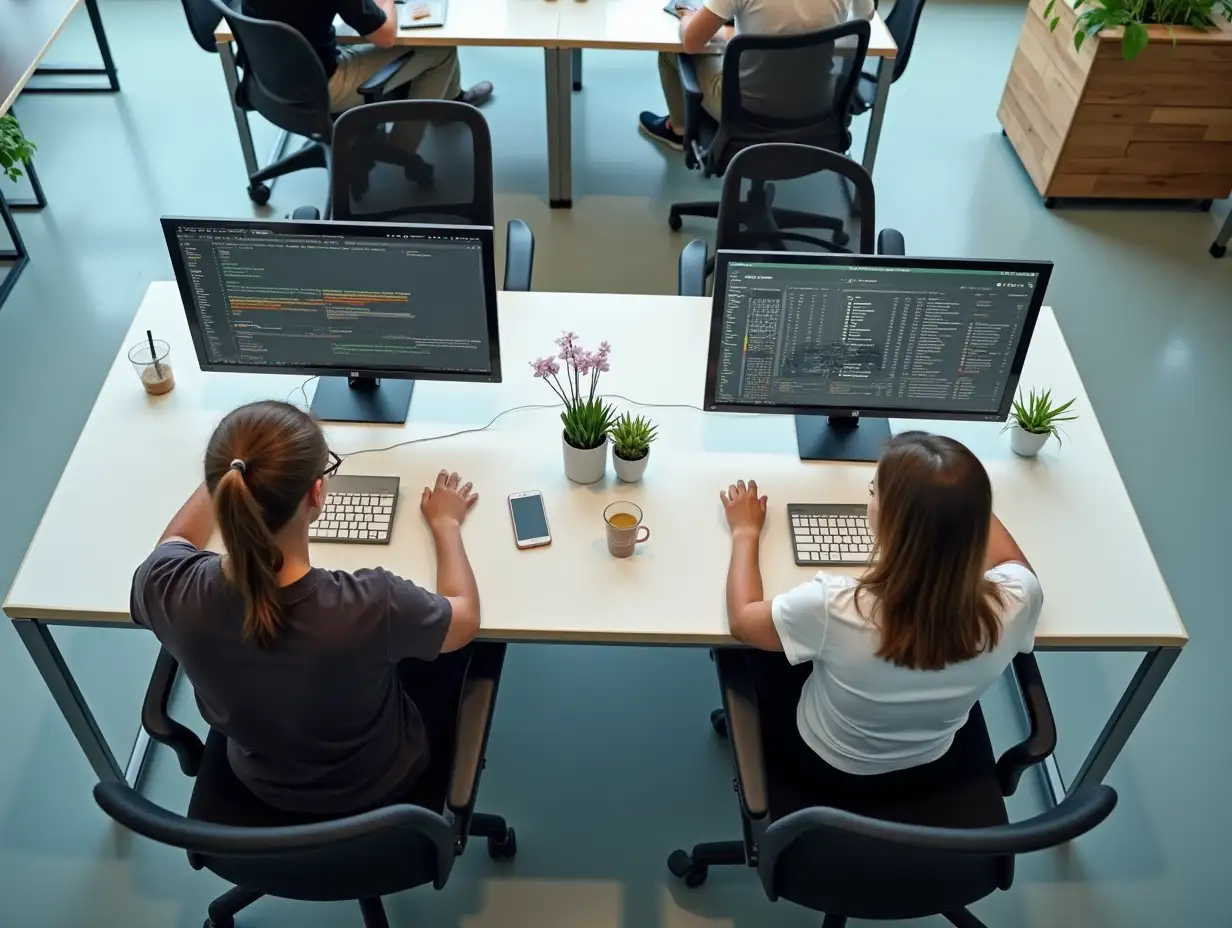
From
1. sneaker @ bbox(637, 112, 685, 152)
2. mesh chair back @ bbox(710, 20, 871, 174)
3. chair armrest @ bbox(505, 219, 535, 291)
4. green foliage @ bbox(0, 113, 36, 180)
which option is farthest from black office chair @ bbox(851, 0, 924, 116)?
green foliage @ bbox(0, 113, 36, 180)

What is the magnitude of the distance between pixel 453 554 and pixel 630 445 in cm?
43

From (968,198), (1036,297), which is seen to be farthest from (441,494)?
→ (968,198)

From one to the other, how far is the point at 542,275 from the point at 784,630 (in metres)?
2.42

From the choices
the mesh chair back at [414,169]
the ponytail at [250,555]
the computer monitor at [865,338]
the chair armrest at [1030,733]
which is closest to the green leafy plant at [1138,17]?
the computer monitor at [865,338]

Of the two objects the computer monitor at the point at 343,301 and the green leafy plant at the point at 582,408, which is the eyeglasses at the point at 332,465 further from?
the green leafy plant at the point at 582,408

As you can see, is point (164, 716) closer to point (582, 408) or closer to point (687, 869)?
point (582, 408)

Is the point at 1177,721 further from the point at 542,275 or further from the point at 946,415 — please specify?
the point at 542,275

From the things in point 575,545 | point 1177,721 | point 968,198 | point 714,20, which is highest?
Result: point 714,20

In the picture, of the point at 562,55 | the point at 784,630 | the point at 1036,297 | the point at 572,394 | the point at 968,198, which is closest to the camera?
the point at 784,630

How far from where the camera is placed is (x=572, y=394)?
2.44 m

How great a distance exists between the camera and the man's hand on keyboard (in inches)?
83.7

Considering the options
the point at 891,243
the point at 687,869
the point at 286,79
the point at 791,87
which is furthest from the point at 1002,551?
the point at 286,79

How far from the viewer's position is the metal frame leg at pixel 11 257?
3.79 meters

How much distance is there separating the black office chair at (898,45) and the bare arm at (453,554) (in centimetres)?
237
